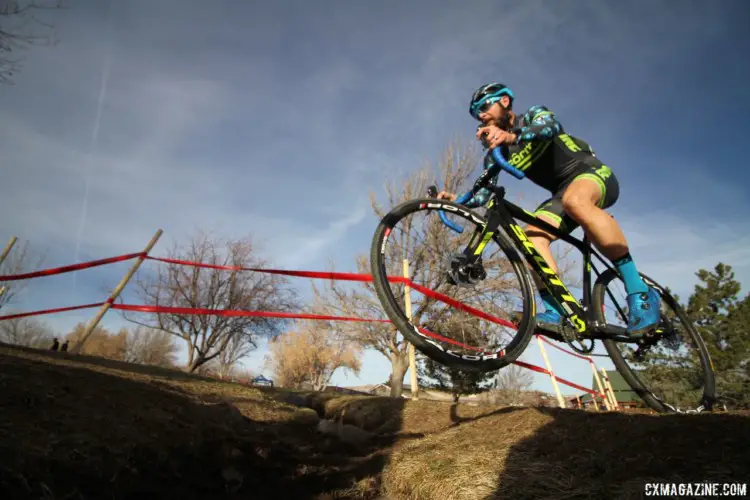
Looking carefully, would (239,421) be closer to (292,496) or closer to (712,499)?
(292,496)

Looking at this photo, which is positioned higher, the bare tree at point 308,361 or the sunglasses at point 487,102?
the sunglasses at point 487,102

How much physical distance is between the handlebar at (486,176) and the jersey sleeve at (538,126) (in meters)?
0.24

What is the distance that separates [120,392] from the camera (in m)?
3.42

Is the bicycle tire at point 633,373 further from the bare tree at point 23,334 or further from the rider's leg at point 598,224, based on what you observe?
the bare tree at point 23,334

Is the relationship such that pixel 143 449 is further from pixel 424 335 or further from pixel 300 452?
pixel 424 335


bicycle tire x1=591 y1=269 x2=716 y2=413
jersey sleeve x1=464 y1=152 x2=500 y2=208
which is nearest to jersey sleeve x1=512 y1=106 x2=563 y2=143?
jersey sleeve x1=464 y1=152 x2=500 y2=208

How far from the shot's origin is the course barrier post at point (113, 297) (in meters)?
6.94

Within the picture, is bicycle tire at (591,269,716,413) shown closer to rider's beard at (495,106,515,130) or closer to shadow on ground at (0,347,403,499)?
rider's beard at (495,106,515,130)

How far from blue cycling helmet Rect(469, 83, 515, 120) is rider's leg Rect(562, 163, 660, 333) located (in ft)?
3.11

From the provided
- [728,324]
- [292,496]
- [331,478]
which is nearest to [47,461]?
[292,496]

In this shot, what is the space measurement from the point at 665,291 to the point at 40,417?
5855mm

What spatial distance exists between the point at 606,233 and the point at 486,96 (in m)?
1.50

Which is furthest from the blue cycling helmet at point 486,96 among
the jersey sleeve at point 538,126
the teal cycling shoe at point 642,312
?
the teal cycling shoe at point 642,312

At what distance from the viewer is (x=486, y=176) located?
3.10 m
